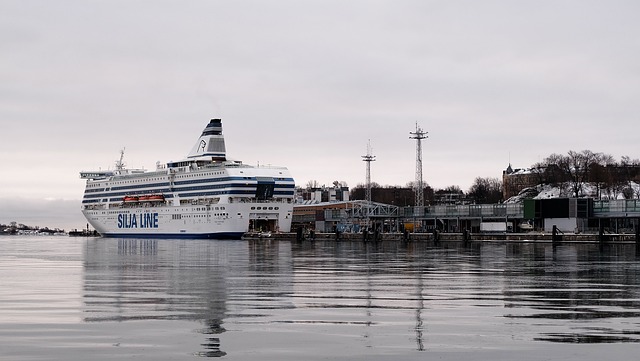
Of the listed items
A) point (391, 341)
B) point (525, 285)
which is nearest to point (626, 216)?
point (525, 285)

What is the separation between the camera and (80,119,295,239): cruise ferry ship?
142m

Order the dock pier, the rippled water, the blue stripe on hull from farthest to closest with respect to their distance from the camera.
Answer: the blue stripe on hull < the dock pier < the rippled water

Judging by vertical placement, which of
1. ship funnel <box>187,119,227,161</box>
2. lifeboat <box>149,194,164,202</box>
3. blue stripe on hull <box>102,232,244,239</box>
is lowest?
blue stripe on hull <box>102,232,244,239</box>

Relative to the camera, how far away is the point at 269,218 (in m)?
143

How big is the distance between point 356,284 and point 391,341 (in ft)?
47.2

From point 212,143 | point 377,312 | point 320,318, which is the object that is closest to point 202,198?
point 212,143

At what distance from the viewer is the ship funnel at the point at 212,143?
159250 mm

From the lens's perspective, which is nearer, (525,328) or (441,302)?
(525,328)

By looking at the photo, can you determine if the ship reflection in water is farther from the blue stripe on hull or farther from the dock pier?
the blue stripe on hull

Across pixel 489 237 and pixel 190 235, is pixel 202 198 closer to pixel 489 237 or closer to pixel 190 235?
pixel 190 235

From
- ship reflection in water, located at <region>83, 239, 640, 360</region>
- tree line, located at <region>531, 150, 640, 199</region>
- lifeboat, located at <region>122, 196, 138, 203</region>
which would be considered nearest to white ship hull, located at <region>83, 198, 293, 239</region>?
lifeboat, located at <region>122, 196, 138, 203</region>

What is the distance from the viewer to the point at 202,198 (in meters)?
147

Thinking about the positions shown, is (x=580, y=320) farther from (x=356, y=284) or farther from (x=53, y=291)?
(x=53, y=291)

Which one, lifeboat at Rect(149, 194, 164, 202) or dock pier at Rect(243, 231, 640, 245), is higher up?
lifeboat at Rect(149, 194, 164, 202)
